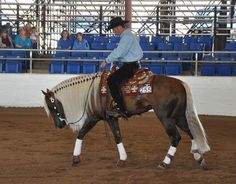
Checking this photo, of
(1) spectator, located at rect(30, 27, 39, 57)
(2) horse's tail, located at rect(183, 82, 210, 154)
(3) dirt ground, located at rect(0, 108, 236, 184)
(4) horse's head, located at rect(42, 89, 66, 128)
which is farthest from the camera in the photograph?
(1) spectator, located at rect(30, 27, 39, 57)

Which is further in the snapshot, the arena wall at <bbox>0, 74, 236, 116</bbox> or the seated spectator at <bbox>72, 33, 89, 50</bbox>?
the seated spectator at <bbox>72, 33, 89, 50</bbox>

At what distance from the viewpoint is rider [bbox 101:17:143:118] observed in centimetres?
750

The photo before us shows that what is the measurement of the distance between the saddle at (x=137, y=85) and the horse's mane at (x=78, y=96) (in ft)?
0.60

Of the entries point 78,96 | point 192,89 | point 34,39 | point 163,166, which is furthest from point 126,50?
point 34,39

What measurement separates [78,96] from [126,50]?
1.10 m

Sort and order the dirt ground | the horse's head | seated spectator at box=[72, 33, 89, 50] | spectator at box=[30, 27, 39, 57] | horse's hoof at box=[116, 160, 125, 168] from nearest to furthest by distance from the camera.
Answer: the dirt ground < horse's hoof at box=[116, 160, 125, 168] < the horse's head < seated spectator at box=[72, 33, 89, 50] < spectator at box=[30, 27, 39, 57]

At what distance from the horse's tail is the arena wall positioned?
6.98 metres

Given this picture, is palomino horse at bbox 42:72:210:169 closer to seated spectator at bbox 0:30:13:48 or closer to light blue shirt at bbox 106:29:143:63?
light blue shirt at bbox 106:29:143:63

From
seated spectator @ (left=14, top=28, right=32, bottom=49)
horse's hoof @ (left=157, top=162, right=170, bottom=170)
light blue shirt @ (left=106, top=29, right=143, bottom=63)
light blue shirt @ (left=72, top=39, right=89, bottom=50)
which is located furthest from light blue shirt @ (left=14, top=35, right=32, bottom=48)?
horse's hoof @ (left=157, top=162, right=170, bottom=170)

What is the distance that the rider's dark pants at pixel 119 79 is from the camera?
7.49 m

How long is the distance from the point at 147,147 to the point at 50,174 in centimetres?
278

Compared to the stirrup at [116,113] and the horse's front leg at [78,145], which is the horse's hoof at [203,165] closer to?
the stirrup at [116,113]

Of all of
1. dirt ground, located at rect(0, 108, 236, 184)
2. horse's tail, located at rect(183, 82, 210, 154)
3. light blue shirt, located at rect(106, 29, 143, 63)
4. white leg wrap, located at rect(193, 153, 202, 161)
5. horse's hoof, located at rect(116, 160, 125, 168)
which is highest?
light blue shirt, located at rect(106, 29, 143, 63)

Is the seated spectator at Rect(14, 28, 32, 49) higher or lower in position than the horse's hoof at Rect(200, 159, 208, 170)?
higher
